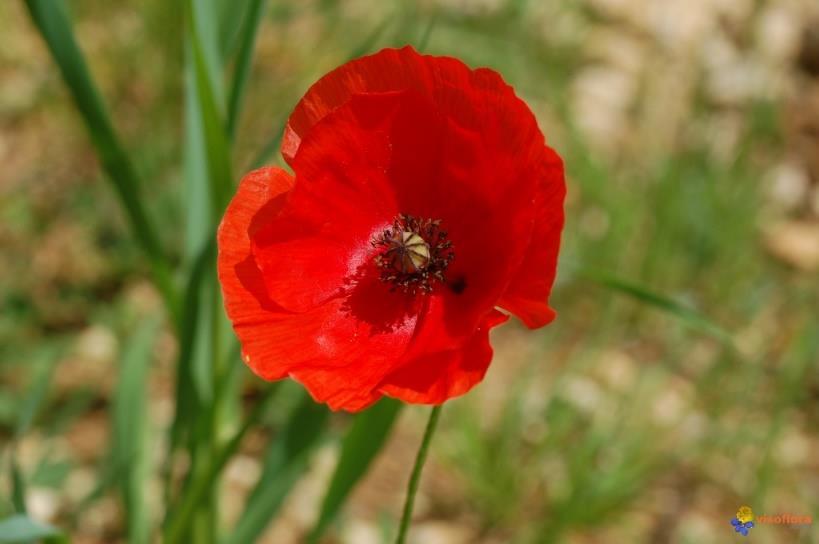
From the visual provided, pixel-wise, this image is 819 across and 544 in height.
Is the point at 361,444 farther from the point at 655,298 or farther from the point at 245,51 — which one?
the point at 245,51

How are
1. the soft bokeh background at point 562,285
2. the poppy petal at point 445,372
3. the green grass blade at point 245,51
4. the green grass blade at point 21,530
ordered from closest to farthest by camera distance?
the poppy petal at point 445,372 < the green grass blade at point 21,530 < the green grass blade at point 245,51 < the soft bokeh background at point 562,285

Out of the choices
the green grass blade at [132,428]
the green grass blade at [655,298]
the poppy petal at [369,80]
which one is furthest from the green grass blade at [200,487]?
the green grass blade at [655,298]

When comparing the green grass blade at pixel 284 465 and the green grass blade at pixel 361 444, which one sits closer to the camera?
the green grass blade at pixel 361 444

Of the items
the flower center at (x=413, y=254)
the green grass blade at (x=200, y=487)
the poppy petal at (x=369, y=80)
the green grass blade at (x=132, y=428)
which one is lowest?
the green grass blade at (x=132, y=428)

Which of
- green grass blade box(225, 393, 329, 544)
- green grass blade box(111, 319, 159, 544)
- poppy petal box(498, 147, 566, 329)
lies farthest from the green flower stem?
green grass blade box(111, 319, 159, 544)

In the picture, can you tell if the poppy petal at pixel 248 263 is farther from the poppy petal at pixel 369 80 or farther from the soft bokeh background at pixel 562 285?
the soft bokeh background at pixel 562 285

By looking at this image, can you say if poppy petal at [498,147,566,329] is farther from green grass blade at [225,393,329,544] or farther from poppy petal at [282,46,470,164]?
green grass blade at [225,393,329,544]

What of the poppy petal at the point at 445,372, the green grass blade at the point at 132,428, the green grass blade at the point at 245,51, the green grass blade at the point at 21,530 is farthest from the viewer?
the green grass blade at the point at 132,428
